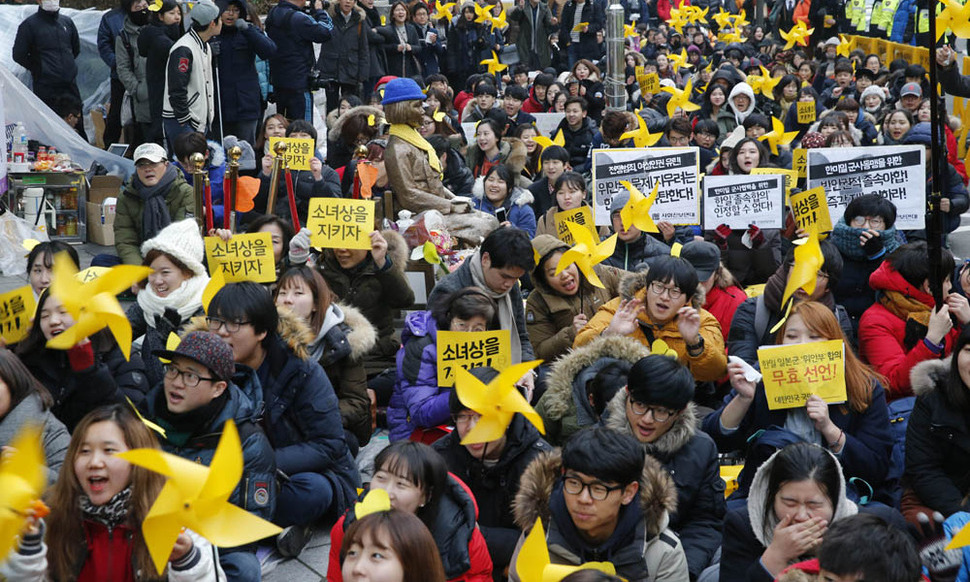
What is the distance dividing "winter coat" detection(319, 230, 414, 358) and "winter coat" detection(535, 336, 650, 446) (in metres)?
1.88

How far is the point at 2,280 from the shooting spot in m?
8.68

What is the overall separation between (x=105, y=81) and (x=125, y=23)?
10.1ft

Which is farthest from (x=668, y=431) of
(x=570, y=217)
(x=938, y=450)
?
(x=570, y=217)

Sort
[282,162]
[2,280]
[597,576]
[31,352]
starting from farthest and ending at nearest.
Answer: [2,280], [282,162], [31,352], [597,576]

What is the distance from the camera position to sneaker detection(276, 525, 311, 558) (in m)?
4.86

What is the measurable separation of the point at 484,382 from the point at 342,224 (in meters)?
2.17

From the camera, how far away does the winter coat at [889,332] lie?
17.9 ft

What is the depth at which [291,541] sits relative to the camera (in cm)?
489

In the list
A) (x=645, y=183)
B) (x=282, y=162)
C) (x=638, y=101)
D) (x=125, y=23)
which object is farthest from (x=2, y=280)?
(x=638, y=101)

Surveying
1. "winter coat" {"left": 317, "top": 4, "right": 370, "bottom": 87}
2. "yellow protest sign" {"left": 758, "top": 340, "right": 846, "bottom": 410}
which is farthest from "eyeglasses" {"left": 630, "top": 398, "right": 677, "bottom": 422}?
"winter coat" {"left": 317, "top": 4, "right": 370, "bottom": 87}

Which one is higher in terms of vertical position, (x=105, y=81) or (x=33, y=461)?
(x=105, y=81)

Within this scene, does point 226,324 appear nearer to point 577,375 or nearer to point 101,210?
point 577,375

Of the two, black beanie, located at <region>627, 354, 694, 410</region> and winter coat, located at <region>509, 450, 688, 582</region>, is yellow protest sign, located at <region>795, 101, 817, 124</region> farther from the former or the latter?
winter coat, located at <region>509, 450, 688, 582</region>

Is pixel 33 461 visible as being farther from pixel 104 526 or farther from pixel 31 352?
pixel 31 352
